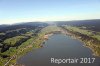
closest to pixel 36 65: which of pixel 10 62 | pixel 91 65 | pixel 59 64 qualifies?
pixel 59 64

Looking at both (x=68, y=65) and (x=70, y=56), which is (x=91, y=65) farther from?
(x=70, y=56)

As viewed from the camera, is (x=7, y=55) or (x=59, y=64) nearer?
(x=59, y=64)

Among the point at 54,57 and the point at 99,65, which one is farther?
the point at 54,57

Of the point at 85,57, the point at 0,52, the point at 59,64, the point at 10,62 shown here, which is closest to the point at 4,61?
the point at 10,62

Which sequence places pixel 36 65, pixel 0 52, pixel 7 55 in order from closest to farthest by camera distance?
pixel 36 65 < pixel 7 55 < pixel 0 52

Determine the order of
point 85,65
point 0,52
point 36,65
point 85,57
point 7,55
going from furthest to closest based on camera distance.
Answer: point 0,52 → point 7,55 → point 85,57 → point 36,65 → point 85,65

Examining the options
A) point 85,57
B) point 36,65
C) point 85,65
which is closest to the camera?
point 85,65

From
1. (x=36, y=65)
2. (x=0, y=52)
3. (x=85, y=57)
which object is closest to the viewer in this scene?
(x=36, y=65)

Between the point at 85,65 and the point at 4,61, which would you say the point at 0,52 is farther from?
the point at 85,65
